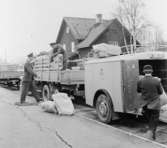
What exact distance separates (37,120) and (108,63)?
2.76m

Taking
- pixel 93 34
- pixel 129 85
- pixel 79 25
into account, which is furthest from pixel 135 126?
pixel 79 25

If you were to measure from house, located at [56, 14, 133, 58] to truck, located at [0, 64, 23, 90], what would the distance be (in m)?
15.1

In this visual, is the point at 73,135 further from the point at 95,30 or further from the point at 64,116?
the point at 95,30

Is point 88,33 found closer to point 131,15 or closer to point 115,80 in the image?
point 131,15

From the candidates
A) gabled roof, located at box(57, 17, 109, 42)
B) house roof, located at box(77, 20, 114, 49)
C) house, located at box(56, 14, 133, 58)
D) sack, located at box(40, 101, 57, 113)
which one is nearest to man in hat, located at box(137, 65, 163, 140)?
sack, located at box(40, 101, 57, 113)

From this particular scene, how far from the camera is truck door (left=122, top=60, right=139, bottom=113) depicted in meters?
7.73

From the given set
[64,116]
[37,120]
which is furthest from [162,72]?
[37,120]

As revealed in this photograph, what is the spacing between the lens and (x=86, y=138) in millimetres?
6820

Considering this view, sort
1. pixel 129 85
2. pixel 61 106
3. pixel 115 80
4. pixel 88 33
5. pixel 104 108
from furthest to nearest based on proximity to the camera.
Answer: pixel 88 33 < pixel 61 106 < pixel 104 108 < pixel 115 80 < pixel 129 85

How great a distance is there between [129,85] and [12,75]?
16.7m

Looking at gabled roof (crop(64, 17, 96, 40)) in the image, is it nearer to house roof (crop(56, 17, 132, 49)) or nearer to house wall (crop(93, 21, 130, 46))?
house roof (crop(56, 17, 132, 49))

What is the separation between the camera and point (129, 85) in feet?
25.4

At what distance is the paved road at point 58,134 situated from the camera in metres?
6.32

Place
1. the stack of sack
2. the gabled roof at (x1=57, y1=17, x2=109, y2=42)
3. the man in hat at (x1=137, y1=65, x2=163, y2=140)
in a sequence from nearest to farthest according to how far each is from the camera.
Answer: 1. the man in hat at (x1=137, y1=65, x2=163, y2=140)
2. the stack of sack
3. the gabled roof at (x1=57, y1=17, x2=109, y2=42)
